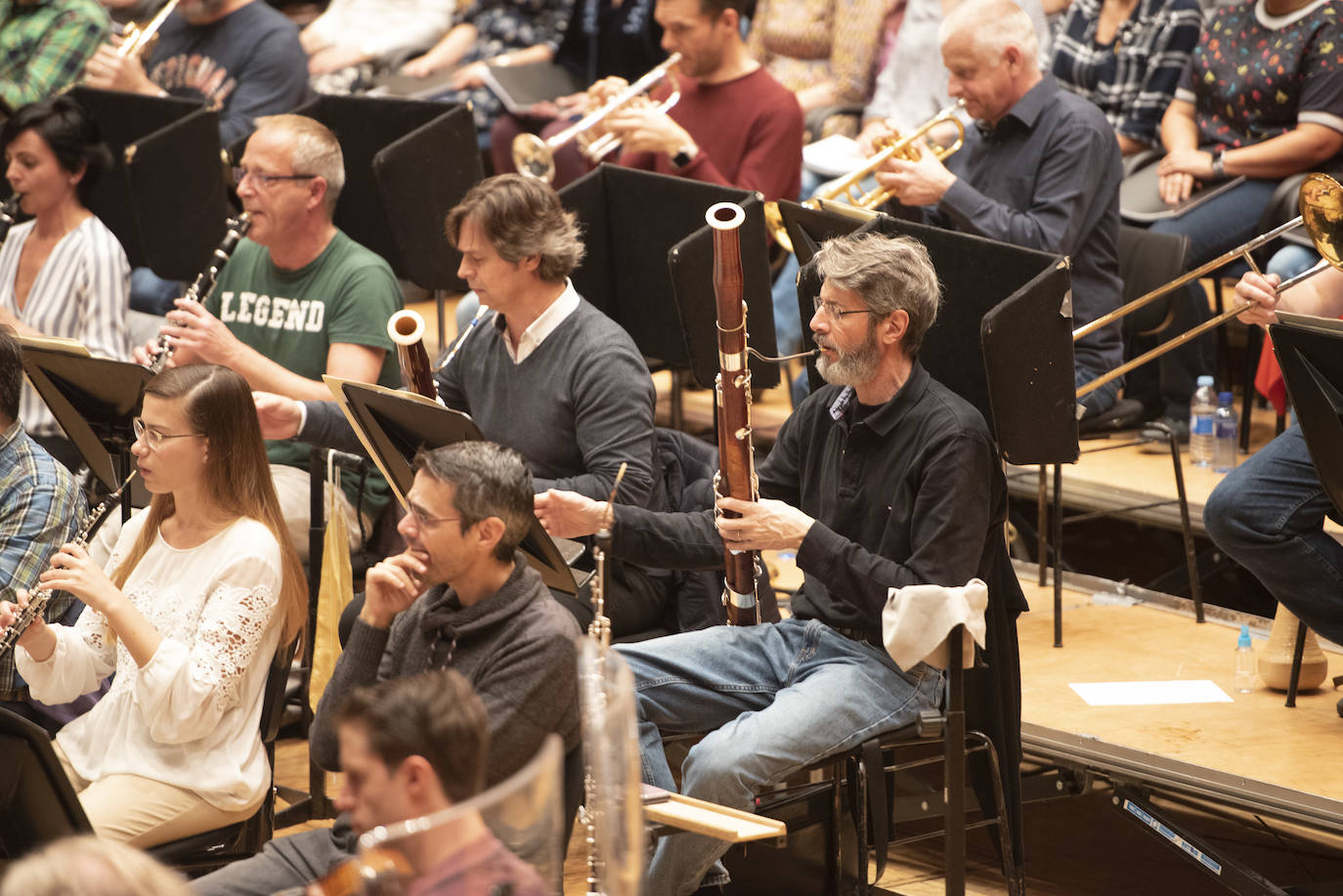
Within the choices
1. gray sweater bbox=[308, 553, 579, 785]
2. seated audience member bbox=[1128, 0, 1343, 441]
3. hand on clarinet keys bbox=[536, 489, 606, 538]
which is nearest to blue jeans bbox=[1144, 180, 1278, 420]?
seated audience member bbox=[1128, 0, 1343, 441]

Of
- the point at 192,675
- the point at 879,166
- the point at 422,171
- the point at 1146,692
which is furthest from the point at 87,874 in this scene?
the point at 422,171

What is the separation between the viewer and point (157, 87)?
225 inches

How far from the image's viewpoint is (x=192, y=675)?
2672 millimetres

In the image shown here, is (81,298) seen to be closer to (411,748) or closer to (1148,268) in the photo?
(1148,268)

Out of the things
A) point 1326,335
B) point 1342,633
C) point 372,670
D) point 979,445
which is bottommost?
point 1342,633

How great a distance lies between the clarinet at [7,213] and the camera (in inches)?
194

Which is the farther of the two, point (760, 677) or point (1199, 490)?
point (1199, 490)

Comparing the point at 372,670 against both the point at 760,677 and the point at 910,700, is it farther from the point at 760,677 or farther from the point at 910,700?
the point at 910,700

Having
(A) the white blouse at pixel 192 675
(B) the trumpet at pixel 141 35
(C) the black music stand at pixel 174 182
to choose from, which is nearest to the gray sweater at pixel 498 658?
A: (A) the white blouse at pixel 192 675

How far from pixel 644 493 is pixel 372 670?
2.86 feet

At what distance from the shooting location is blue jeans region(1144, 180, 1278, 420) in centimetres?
471

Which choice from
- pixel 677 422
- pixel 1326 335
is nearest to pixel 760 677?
pixel 1326 335

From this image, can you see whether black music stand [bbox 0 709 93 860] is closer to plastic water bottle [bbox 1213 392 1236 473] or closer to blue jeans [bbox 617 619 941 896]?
blue jeans [bbox 617 619 941 896]

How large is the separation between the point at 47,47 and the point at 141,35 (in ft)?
1.04
